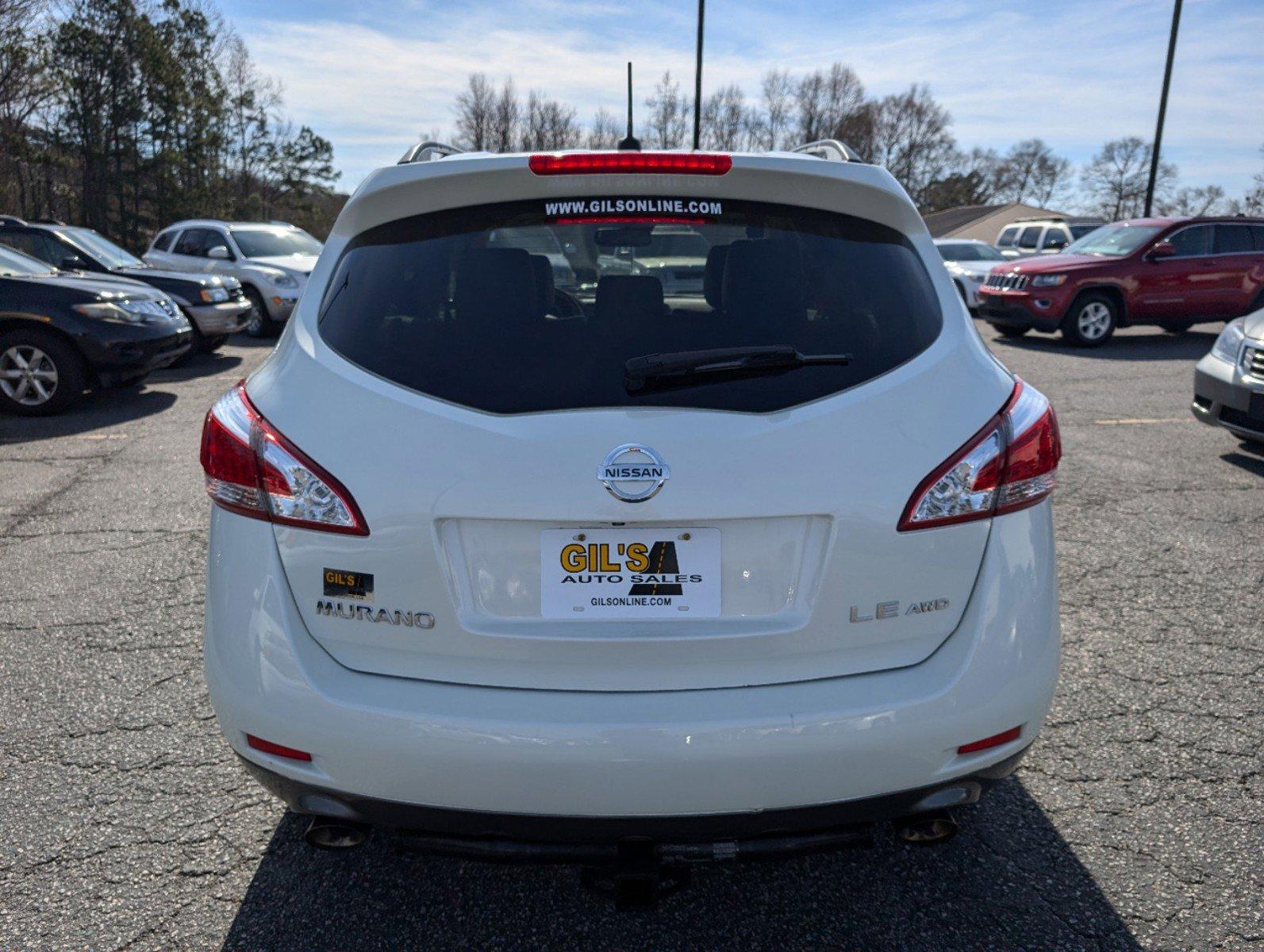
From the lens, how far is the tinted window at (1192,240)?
15047 millimetres

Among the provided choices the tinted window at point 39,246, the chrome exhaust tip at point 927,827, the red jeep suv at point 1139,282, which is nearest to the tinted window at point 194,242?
the tinted window at point 39,246

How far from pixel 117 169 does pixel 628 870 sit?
40.7 metres

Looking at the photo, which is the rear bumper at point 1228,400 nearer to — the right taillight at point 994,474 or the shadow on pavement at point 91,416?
the right taillight at point 994,474

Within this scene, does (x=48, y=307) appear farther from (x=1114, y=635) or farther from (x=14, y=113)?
(x=14, y=113)

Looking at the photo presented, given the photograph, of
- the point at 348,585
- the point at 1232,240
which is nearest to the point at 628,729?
the point at 348,585

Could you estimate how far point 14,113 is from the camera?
29.3m

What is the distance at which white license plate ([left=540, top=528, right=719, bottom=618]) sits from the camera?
6.23 feet

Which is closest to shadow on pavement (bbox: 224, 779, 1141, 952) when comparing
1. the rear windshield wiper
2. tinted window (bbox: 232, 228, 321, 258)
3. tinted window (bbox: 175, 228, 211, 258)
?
the rear windshield wiper

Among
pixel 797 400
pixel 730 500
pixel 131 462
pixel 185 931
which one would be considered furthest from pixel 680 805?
pixel 131 462

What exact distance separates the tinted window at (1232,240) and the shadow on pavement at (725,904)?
15.5m

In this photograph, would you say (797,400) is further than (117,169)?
No

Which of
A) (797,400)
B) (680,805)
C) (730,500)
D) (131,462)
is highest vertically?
(797,400)

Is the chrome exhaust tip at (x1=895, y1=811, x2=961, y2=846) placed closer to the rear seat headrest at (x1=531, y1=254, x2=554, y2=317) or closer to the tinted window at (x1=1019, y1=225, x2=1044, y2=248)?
the rear seat headrest at (x1=531, y1=254, x2=554, y2=317)

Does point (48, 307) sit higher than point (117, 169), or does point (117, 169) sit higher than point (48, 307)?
point (117, 169)
